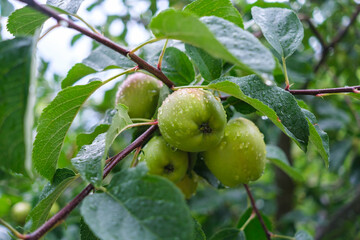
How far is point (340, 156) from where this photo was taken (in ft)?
6.33

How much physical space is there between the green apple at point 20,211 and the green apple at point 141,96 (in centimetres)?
117

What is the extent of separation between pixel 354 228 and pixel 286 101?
1.68 metres

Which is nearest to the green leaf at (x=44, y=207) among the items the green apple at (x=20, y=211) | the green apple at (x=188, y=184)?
the green apple at (x=188, y=184)

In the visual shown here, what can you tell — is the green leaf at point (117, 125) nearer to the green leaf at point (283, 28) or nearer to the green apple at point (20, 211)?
the green leaf at point (283, 28)

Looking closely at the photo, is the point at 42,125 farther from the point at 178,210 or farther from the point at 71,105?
the point at 178,210

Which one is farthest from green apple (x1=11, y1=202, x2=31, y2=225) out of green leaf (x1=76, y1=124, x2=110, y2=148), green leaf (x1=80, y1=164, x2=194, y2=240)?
green leaf (x1=80, y1=164, x2=194, y2=240)

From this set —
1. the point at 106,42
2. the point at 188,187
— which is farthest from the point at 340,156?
the point at 106,42

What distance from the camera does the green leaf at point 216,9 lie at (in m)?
0.79

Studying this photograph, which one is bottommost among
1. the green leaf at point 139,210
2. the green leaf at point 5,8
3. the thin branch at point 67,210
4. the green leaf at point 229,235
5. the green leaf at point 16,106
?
the green leaf at point 229,235

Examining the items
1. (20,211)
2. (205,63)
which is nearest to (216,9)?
(205,63)

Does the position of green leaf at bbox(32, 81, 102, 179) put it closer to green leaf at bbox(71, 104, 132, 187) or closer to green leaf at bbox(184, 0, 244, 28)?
green leaf at bbox(71, 104, 132, 187)

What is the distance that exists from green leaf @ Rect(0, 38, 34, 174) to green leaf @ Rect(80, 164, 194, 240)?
A: 5.6 inches

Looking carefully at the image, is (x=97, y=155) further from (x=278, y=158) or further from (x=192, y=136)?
(x=278, y=158)

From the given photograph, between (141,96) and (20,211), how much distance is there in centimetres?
125
